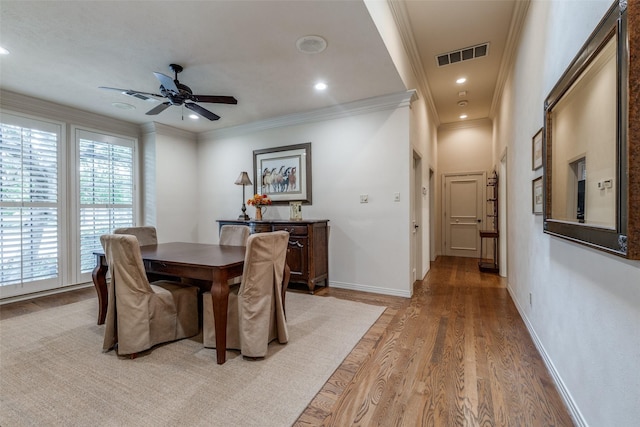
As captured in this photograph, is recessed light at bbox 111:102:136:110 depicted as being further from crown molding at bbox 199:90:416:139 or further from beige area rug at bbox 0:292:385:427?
beige area rug at bbox 0:292:385:427

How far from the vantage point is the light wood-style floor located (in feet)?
4.99

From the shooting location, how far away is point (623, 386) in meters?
1.06

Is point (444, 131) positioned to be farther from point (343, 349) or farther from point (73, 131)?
point (73, 131)

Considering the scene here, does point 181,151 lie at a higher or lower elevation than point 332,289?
higher

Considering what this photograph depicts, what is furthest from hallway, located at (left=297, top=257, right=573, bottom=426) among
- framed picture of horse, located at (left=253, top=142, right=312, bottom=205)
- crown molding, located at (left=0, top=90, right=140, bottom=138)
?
crown molding, located at (left=0, top=90, right=140, bottom=138)

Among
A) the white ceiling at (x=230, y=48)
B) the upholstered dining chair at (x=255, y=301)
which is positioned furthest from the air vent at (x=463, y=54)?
the upholstered dining chair at (x=255, y=301)

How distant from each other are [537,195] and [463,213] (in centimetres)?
436

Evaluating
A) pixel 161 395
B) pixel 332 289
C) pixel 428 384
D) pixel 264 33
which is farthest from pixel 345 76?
pixel 161 395

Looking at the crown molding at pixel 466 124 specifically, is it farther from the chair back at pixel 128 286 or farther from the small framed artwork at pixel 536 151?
the chair back at pixel 128 286

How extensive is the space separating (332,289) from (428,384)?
7.34ft

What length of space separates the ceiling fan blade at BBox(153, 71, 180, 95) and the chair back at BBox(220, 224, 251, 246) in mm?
1455

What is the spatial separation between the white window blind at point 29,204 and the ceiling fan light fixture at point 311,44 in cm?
371

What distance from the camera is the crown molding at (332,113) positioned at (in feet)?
11.8

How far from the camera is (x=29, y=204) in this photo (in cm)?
363
